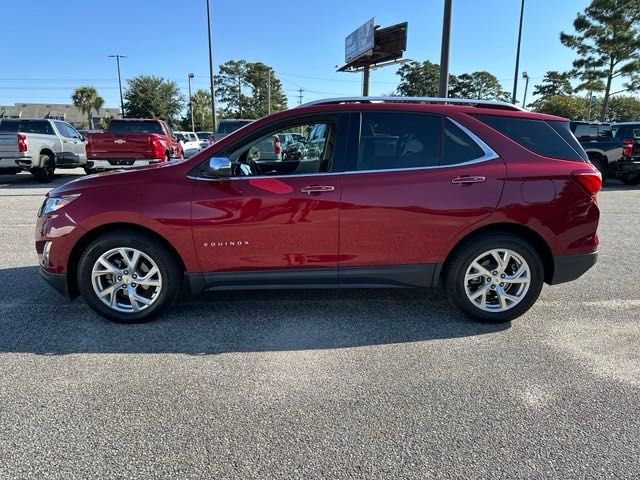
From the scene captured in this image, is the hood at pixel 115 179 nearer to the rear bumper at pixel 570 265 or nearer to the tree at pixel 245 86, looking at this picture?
the rear bumper at pixel 570 265

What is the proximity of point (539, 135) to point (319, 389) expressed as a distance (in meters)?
2.74

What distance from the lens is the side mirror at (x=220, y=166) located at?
3.46 metres

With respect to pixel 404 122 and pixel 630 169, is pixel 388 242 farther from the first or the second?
pixel 630 169

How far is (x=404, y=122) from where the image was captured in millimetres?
3750

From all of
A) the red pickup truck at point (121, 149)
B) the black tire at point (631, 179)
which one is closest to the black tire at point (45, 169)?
the red pickup truck at point (121, 149)

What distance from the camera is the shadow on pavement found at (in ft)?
11.4

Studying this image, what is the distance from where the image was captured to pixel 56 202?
12.1 ft

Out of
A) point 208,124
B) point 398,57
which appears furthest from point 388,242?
point 208,124

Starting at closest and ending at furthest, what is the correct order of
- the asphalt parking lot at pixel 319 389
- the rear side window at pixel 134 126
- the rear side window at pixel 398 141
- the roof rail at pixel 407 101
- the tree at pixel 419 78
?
the asphalt parking lot at pixel 319 389 < the rear side window at pixel 398 141 < the roof rail at pixel 407 101 < the rear side window at pixel 134 126 < the tree at pixel 419 78

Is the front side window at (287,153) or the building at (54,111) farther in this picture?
the building at (54,111)

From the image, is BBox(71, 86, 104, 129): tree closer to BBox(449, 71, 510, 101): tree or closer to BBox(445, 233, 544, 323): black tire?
BBox(449, 71, 510, 101): tree

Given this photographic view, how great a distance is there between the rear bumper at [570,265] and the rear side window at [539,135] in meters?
0.83

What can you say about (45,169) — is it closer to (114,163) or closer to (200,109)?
(114,163)

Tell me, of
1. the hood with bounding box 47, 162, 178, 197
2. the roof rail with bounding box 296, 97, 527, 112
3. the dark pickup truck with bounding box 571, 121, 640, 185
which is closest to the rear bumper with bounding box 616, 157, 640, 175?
the dark pickup truck with bounding box 571, 121, 640, 185
